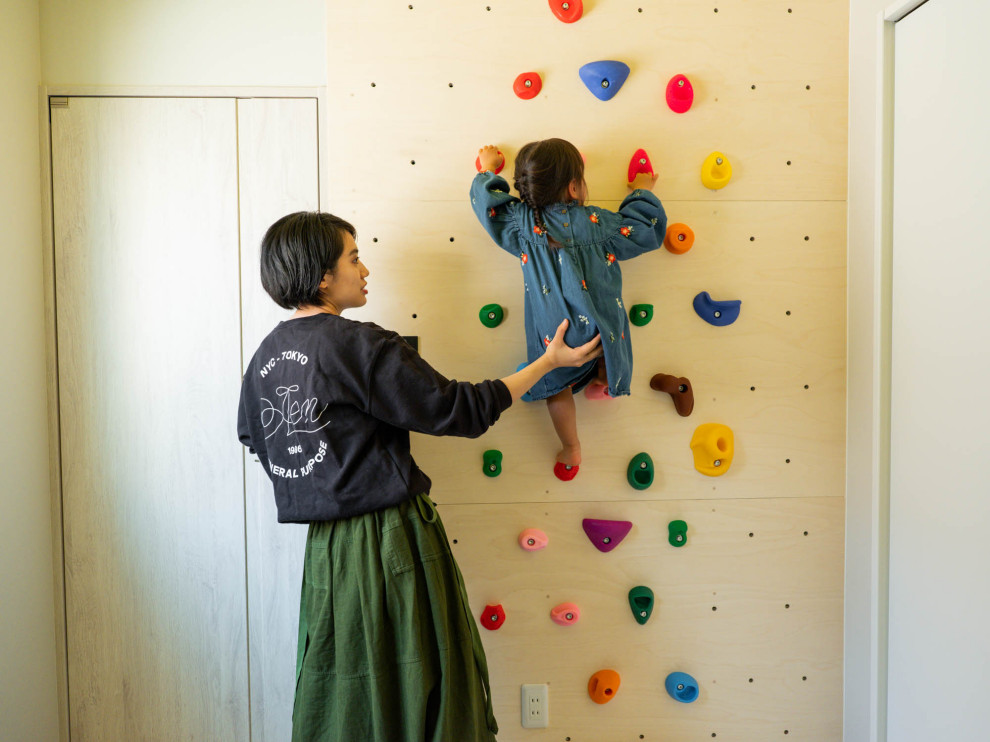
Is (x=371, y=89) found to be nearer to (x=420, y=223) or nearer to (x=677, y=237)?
(x=420, y=223)

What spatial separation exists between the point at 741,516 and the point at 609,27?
128cm

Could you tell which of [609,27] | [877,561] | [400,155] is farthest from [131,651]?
[609,27]

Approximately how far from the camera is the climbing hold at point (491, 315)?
142cm

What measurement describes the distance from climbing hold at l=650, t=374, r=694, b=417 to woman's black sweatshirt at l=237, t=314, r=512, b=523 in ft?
1.65

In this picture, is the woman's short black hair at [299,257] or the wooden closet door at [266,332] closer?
the woman's short black hair at [299,257]

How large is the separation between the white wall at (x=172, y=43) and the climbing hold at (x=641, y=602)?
5.21ft

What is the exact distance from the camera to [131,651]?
1.56m

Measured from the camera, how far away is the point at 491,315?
1418 mm

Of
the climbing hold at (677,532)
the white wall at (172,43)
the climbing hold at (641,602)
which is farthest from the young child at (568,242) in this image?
the white wall at (172,43)

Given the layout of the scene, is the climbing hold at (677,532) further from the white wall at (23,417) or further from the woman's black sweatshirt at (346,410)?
the white wall at (23,417)

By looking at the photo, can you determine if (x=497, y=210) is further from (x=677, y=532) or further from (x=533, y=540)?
(x=677, y=532)

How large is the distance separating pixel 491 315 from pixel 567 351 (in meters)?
0.27

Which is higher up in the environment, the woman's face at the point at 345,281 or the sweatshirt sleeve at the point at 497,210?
the sweatshirt sleeve at the point at 497,210

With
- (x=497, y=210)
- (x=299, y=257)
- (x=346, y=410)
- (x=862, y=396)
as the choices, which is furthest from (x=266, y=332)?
(x=862, y=396)
